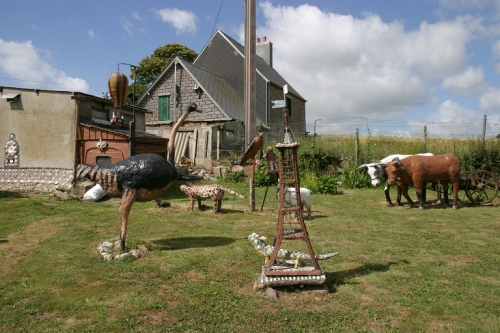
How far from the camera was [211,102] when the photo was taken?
21.3m

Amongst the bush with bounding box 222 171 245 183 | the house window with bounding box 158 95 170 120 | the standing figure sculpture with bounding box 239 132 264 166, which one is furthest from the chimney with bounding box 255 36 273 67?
the standing figure sculpture with bounding box 239 132 264 166

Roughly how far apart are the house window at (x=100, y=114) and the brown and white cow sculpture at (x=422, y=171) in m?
10.9

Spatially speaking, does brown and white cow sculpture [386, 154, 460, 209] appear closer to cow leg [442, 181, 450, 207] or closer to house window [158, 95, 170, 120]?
cow leg [442, 181, 450, 207]

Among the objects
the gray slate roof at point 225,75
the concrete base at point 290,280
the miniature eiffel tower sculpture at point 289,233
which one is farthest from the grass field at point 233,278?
the gray slate roof at point 225,75

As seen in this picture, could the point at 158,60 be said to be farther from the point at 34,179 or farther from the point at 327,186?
the point at 327,186

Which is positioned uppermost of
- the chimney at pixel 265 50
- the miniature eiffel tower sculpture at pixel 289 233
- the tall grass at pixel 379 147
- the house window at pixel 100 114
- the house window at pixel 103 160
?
the chimney at pixel 265 50

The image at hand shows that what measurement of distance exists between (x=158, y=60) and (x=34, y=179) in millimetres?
23730

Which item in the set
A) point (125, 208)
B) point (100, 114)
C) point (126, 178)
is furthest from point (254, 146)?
point (100, 114)

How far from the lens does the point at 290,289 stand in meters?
4.54

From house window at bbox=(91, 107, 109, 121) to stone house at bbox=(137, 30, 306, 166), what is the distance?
4.65m

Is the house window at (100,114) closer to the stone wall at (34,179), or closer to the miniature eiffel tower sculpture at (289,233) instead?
the stone wall at (34,179)

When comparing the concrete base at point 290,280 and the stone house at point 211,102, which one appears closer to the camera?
the concrete base at point 290,280

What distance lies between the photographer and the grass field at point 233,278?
3793 mm

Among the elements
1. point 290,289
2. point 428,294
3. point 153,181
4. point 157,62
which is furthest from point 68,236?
point 157,62
